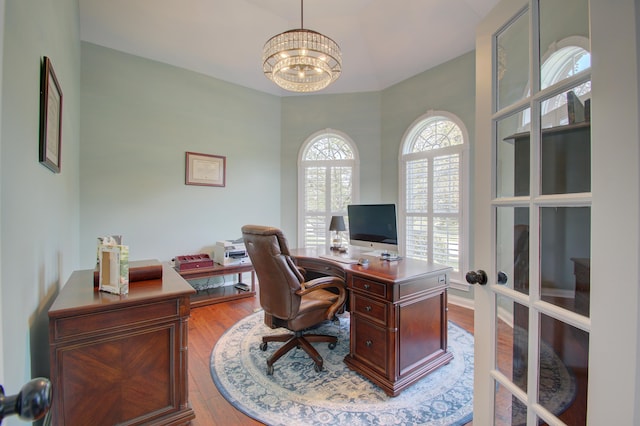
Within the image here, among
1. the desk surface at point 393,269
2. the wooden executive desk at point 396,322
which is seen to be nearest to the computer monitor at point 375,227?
the desk surface at point 393,269

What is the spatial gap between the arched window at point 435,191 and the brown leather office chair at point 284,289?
2.12 meters

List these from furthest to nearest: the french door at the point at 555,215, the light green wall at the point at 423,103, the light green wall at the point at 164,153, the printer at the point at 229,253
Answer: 1. the printer at the point at 229,253
2. the light green wall at the point at 423,103
3. the light green wall at the point at 164,153
4. the french door at the point at 555,215

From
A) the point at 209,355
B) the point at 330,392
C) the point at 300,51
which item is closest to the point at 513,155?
the point at 330,392

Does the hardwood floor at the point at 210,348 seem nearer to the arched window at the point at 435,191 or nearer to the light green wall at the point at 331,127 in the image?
the arched window at the point at 435,191

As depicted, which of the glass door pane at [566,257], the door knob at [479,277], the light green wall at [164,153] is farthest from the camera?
the light green wall at [164,153]

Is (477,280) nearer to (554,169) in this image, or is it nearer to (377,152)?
(554,169)

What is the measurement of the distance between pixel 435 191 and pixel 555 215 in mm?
3059

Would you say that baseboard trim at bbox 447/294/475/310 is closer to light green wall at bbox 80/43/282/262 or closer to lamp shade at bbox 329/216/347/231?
lamp shade at bbox 329/216/347/231

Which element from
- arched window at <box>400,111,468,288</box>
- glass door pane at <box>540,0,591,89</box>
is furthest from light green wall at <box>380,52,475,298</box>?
glass door pane at <box>540,0,591,89</box>

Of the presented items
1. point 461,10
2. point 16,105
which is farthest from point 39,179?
point 461,10

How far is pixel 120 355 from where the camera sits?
138cm

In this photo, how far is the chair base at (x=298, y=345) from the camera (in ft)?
6.86

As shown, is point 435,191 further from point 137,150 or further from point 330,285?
point 137,150

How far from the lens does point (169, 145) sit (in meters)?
3.73
